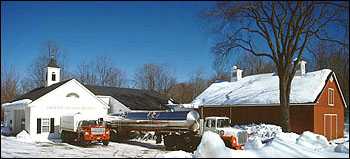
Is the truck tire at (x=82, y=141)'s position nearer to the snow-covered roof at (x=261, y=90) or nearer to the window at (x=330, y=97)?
the snow-covered roof at (x=261, y=90)

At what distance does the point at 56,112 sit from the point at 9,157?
1366 cm

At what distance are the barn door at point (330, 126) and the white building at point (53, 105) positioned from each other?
1547 centimetres

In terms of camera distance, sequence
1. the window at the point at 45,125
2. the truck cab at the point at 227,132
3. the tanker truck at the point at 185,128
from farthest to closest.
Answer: the window at the point at 45,125, the tanker truck at the point at 185,128, the truck cab at the point at 227,132

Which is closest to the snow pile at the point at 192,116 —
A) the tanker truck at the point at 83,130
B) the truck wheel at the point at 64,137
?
the tanker truck at the point at 83,130

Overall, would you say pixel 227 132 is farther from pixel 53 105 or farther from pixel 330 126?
pixel 330 126

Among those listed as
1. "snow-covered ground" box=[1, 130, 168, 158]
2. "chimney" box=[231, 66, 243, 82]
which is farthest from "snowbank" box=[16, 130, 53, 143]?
"chimney" box=[231, 66, 243, 82]

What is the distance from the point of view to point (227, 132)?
21.7 metres

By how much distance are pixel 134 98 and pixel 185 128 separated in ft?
53.8

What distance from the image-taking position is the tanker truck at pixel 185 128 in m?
21.6

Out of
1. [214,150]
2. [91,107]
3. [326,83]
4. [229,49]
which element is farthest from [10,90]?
[214,150]

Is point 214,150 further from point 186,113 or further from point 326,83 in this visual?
point 326,83

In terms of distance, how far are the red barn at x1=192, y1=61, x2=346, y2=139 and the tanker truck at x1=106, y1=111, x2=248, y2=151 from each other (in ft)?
34.0

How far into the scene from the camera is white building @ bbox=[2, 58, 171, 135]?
28.9 m

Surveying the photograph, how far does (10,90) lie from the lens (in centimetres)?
5944
